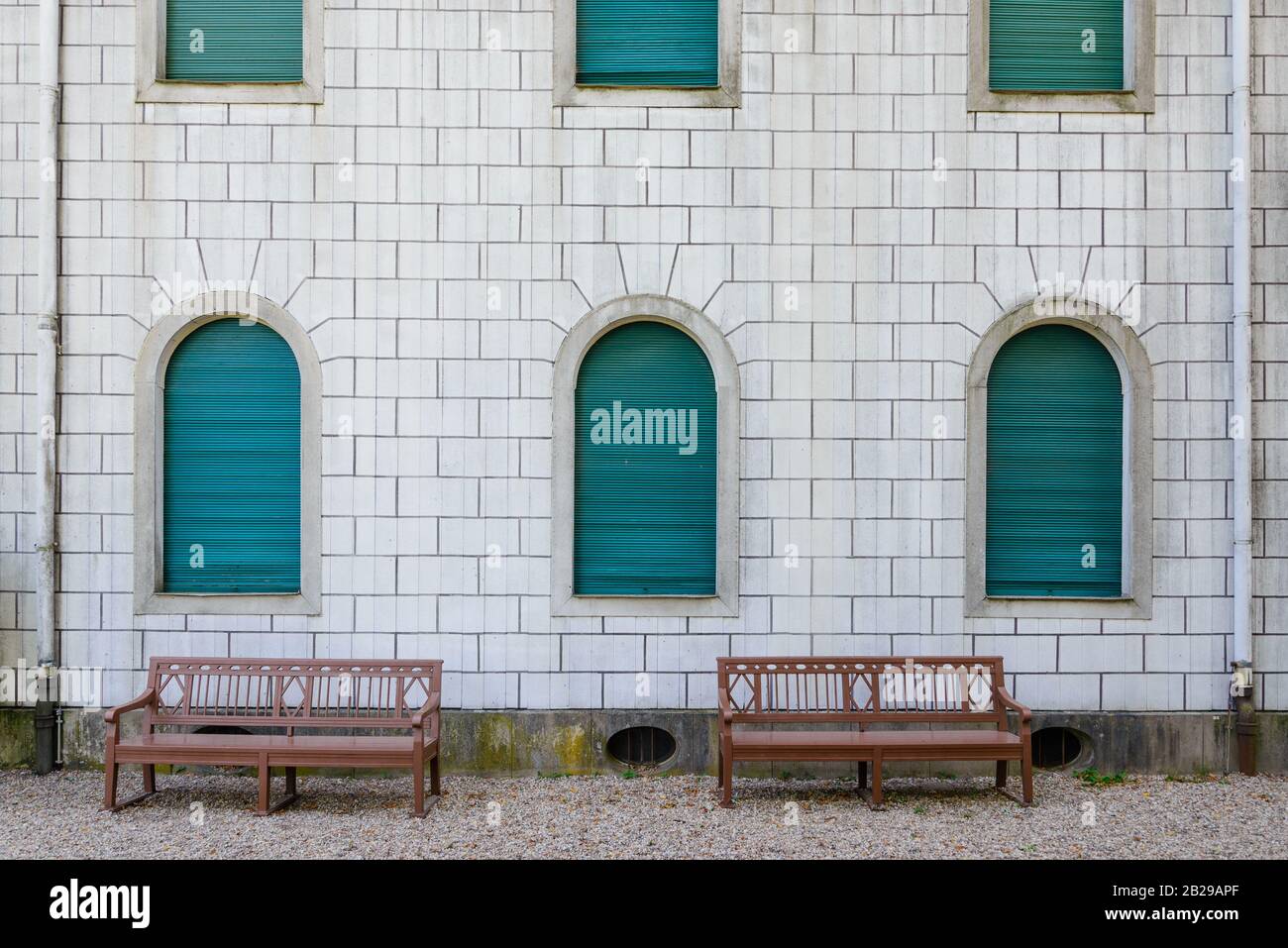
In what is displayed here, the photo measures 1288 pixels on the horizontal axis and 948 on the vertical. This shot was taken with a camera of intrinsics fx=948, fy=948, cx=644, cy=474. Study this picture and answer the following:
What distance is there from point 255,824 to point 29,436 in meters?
3.70

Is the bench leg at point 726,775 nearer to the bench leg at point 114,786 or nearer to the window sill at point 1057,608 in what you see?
the window sill at point 1057,608

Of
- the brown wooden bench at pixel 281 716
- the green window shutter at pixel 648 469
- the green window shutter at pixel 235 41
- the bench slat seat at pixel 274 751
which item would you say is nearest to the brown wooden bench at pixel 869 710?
the green window shutter at pixel 648 469

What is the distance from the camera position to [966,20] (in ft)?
25.0

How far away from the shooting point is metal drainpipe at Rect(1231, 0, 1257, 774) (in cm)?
756

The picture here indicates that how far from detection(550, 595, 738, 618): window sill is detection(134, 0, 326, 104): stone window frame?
4.51 meters

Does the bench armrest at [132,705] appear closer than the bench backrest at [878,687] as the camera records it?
Yes

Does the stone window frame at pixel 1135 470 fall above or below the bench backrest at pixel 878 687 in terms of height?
above

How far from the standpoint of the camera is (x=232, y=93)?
24.9ft

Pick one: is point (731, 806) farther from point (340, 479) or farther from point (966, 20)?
point (966, 20)

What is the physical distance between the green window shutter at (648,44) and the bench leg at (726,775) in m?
5.23

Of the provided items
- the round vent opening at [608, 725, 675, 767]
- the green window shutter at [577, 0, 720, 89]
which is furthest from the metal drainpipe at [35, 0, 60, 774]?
the round vent opening at [608, 725, 675, 767]

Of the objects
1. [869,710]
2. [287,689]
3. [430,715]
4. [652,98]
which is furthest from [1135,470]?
[287,689]

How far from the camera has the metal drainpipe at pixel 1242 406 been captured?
756 cm

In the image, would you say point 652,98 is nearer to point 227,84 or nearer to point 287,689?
point 227,84
